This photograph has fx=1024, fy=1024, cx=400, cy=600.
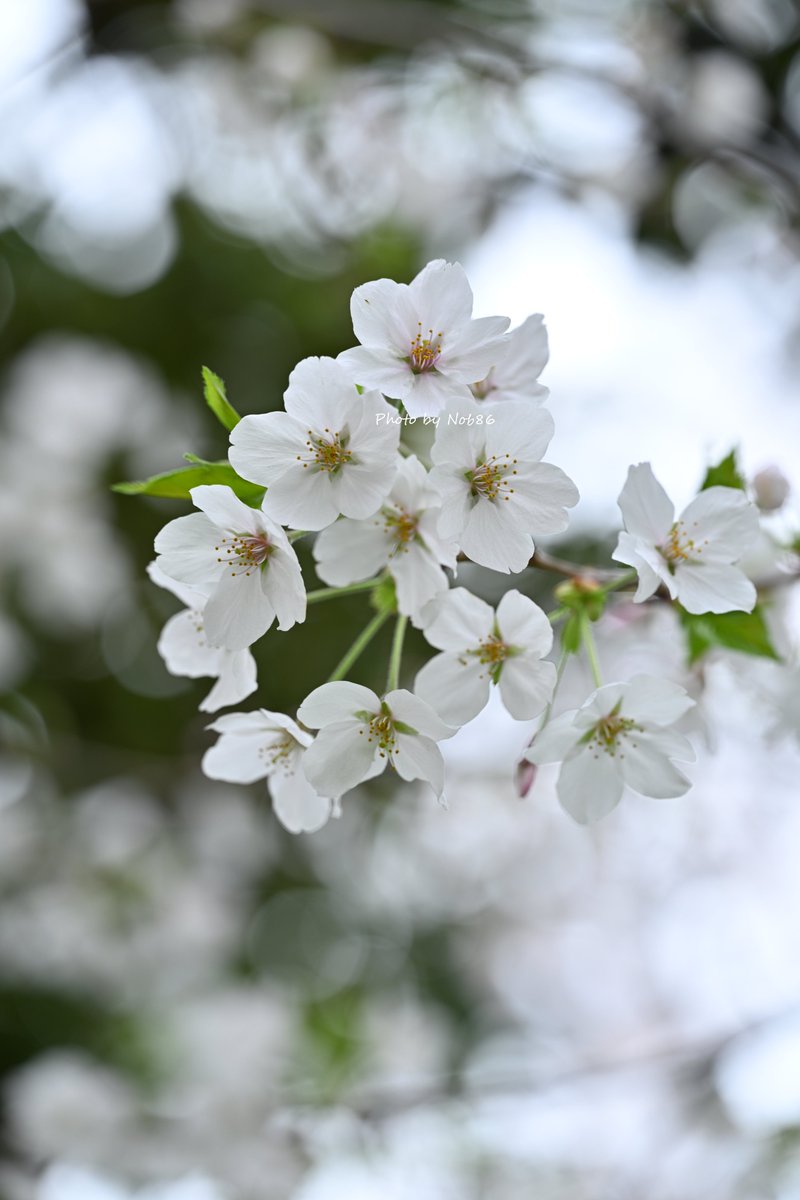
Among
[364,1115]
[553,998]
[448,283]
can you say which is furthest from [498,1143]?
[448,283]

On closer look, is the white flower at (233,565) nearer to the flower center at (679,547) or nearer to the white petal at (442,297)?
the white petal at (442,297)

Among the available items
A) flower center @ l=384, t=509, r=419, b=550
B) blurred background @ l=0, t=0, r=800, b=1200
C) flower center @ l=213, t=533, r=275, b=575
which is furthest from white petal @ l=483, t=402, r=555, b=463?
blurred background @ l=0, t=0, r=800, b=1200

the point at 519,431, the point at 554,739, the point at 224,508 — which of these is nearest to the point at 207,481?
the point at 224,508

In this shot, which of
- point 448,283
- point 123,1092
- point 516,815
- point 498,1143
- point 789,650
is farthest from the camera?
point 516,815

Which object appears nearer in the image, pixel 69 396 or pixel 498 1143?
pixel 498 1143

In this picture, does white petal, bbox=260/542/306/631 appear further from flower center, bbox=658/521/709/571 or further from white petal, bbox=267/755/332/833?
flower center, bbox=658/521/709/571

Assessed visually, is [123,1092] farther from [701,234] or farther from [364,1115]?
[701,234]

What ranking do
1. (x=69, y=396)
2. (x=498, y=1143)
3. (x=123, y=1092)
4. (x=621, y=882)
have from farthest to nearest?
(x=621, y=882), (x=69, y=396), (x=498, y=1143), (x=123, y=1092)

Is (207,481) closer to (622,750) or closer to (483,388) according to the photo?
(483,388)
